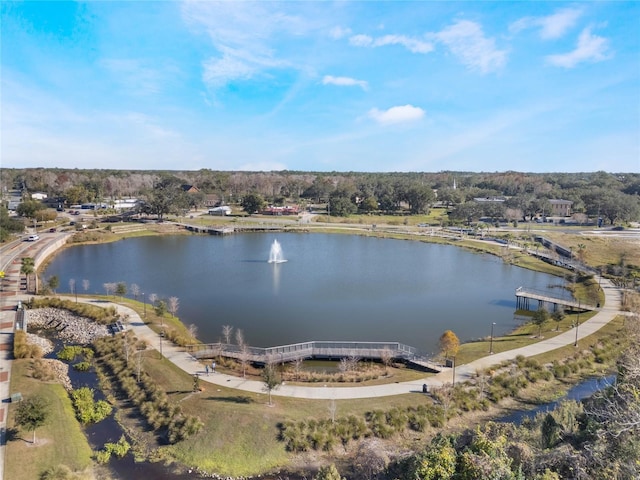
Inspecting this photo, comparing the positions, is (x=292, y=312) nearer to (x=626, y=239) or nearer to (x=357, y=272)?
(x=357, y=272)

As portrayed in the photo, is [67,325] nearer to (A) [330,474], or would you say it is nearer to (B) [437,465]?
(A) [330,474]

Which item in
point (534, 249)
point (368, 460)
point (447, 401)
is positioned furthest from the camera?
point (534, 249)

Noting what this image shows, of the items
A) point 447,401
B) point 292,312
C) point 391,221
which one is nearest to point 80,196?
point 391,221

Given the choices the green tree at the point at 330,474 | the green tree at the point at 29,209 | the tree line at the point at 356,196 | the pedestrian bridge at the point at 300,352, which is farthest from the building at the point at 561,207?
the green tree at the point at 29,209

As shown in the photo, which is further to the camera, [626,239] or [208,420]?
[626,239]

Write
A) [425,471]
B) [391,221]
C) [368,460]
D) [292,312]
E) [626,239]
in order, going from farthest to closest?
[391,221] < [626,239] < [292,312] < [368,460] < [425,471]

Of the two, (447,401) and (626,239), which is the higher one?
(626,239)
